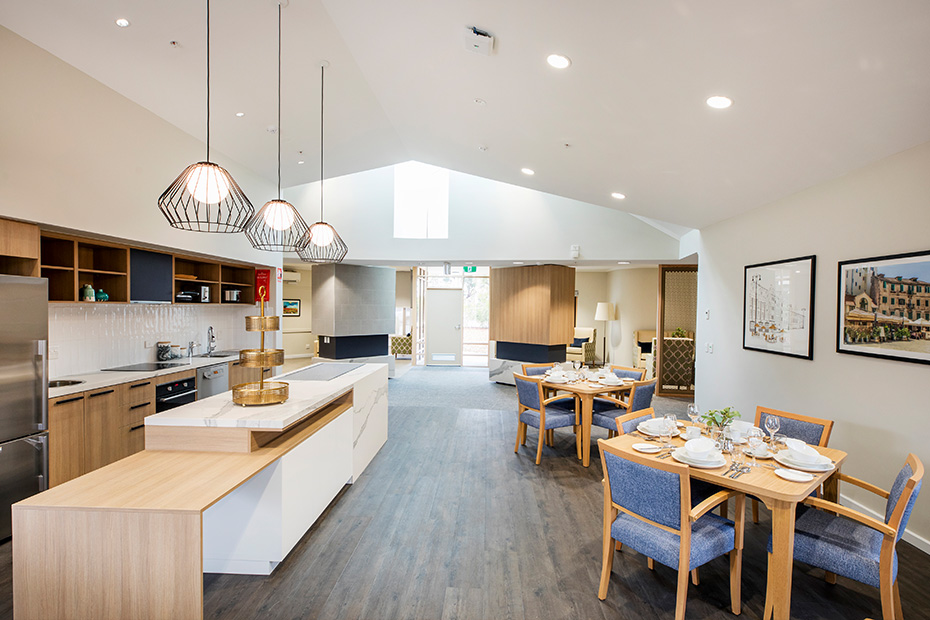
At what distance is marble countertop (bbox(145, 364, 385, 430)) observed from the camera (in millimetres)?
2473

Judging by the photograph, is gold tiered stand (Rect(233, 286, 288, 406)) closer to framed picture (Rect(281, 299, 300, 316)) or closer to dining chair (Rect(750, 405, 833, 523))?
dining chair (Rect(750, 405, 833, 523))

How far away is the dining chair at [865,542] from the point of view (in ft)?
6.48

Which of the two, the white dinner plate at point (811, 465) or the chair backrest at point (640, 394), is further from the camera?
the chair backrest at point (640, 394)

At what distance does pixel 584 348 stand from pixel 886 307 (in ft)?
26.9

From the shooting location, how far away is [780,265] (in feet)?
13.2

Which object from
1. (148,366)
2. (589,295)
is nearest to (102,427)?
(148,366)

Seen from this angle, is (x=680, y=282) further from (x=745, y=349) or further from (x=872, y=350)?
(x=872, y=350)

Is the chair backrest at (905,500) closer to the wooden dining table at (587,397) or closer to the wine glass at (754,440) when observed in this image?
the wine glass at (754,440)

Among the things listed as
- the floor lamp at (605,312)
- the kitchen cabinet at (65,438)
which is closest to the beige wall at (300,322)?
the floor lamp at (605,312)

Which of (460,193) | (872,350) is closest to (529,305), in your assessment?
(460,193)

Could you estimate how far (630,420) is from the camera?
3152 millimetres

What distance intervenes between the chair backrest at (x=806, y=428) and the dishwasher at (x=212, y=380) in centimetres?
548

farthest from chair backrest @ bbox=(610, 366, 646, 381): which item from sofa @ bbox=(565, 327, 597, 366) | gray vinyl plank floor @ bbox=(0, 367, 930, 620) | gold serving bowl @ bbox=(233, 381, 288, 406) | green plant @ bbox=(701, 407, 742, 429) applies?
sofa @ bbox=(565, 327, 597, 366)

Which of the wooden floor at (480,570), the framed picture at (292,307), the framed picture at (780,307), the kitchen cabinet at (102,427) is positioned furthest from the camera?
the framed picture at (292,307)
